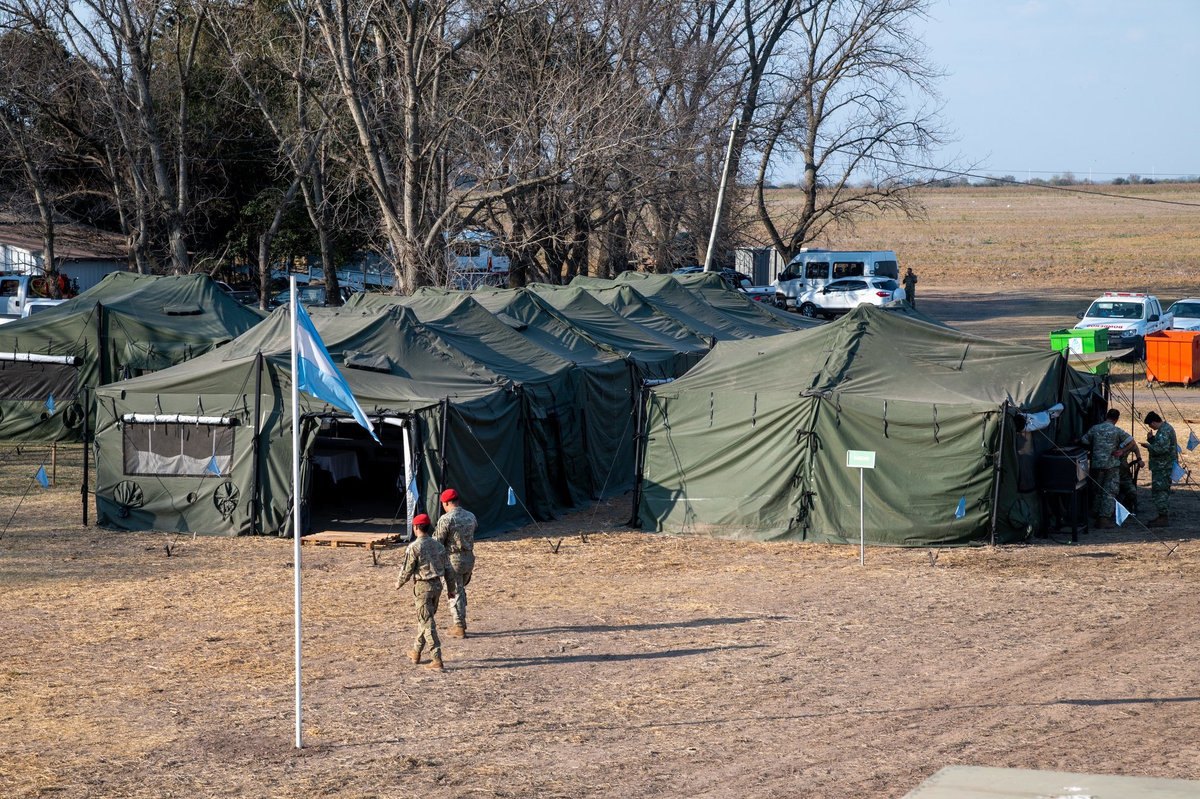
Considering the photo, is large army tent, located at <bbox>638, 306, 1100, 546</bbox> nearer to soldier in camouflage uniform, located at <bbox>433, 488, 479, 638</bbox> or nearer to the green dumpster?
soldier in camouflage uniform, located at <bbox>433, 488, 479, 638</bbox>

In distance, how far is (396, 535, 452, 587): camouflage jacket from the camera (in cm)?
1015

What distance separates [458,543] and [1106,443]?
30.2 ft

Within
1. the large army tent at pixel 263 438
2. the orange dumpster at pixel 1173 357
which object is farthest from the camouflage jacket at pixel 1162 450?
the orange dumpster at pixel 1173 357

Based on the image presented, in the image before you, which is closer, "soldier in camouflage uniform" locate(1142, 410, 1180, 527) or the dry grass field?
the dry grass field

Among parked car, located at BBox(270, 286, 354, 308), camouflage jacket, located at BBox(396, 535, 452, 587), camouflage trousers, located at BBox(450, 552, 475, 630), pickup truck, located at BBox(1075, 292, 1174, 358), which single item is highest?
parked car, located at BBox(270, 286, 354, 308)

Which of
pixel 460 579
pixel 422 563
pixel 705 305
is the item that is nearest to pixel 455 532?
pixel 460 579

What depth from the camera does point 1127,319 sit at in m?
31.6

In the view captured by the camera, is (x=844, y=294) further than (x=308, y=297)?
Yes

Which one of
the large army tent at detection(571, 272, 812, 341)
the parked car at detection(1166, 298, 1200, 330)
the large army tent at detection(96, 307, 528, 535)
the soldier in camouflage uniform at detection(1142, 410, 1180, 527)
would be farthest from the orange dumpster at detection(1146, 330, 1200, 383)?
the large army tent at detection(96, 307, 528, 535)

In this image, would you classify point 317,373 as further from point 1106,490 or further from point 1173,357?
point 1173,357

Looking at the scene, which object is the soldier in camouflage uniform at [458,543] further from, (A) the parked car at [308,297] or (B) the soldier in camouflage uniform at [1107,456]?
(A) the parked car at [308,297]

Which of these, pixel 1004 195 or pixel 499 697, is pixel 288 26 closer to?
pixel 499 697

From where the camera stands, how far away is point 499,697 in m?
9.44

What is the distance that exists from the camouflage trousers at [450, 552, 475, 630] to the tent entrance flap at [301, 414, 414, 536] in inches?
167
